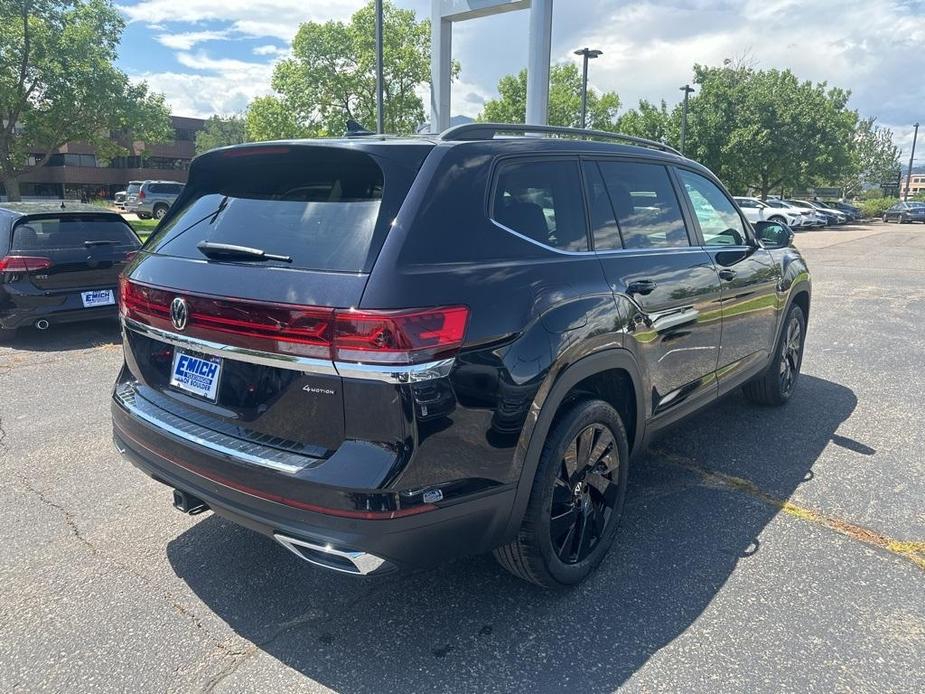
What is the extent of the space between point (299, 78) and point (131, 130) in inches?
593

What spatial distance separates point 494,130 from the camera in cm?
277

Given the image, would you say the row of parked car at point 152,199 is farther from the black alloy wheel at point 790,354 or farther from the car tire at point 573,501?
the car tire at point 573,501

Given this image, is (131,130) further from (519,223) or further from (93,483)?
(519,223)

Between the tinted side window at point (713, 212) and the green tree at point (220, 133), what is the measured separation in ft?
247

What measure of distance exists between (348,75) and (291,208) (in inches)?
1505

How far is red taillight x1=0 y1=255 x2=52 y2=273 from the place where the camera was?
6617mm

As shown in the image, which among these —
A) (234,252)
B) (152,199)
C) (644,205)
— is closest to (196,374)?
(234,252)

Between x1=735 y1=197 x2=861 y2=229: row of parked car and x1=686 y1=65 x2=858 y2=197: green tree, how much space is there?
7.49ft

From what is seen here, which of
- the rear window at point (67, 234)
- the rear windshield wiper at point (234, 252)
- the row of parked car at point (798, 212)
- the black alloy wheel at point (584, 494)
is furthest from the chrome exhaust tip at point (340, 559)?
the row of parked car at point (798, 212)

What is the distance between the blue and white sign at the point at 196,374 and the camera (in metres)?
2.42

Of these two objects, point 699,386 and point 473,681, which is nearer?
point 473,681

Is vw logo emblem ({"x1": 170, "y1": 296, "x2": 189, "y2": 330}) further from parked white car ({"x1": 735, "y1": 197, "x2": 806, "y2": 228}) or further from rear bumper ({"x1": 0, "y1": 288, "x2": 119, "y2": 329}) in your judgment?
parked white car ({"x1": 735, "y1": 197, "x2": 806, "y2": 228})

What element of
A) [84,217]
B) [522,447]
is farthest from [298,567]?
[84,217]

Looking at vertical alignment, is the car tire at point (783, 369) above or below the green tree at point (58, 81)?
below
